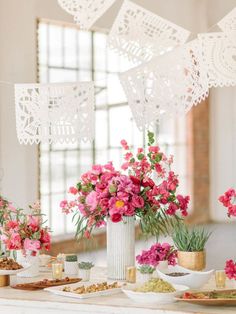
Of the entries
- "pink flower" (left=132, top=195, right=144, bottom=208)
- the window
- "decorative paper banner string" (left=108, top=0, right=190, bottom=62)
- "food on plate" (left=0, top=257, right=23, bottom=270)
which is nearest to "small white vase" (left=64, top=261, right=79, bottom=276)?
"food on plate" (left=0, top=257, right=23, bottom=270)

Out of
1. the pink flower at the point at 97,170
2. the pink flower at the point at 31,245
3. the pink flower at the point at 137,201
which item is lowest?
the pink flower at the point at 31,245

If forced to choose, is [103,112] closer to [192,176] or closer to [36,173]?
[36,173]

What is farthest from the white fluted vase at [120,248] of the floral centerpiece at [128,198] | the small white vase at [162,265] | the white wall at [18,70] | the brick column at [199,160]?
the brick column at [199,160]

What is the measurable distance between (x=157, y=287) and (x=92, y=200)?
62 cm

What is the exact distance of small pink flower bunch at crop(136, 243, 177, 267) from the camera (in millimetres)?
3691

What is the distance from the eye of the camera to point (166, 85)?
4.01m

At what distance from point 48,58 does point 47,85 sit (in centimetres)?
451

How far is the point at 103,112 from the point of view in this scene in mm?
9586

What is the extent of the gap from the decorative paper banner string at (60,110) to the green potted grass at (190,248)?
775 millimetres

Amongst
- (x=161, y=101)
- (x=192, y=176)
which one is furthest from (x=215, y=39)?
(x=192, y=176)

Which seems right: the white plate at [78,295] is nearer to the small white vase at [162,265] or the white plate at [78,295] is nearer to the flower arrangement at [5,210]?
the small white vase at [162,265]

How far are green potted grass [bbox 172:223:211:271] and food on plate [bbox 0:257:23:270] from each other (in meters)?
0.71

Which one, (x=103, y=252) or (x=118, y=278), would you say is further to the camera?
(x=103, y=252)

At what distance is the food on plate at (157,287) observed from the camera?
10.6ft
